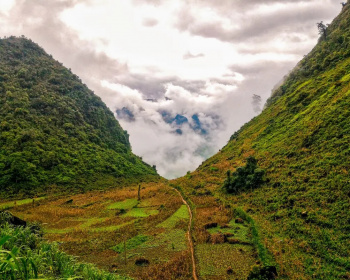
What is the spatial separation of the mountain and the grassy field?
2445 centimetres

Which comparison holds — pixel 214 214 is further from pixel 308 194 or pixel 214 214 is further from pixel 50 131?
pixel 50 131

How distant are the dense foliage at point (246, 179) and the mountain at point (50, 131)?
50723 millimetres

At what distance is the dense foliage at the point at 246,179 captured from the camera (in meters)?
35.4

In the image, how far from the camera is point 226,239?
22.4m

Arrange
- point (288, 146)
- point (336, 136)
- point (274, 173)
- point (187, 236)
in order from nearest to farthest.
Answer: point (187, 236) → point (336, 136) → point (274, 173) → point (288, 146)

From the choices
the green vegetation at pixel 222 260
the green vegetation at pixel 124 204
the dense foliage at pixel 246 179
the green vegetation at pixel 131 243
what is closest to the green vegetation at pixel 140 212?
the green vegetation at pixel 124 204

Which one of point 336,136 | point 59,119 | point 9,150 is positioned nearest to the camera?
point 336,136

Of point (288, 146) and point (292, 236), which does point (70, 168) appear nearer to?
point (288, 146)

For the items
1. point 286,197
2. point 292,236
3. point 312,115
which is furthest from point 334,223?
point 312,115

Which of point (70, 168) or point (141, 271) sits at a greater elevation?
point (70, 168)

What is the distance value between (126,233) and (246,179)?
19.9 m

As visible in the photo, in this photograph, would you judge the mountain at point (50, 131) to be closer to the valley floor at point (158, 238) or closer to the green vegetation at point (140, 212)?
the valley floor at point (158, 238)

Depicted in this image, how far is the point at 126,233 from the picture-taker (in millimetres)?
27547

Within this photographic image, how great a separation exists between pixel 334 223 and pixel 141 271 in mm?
16018
